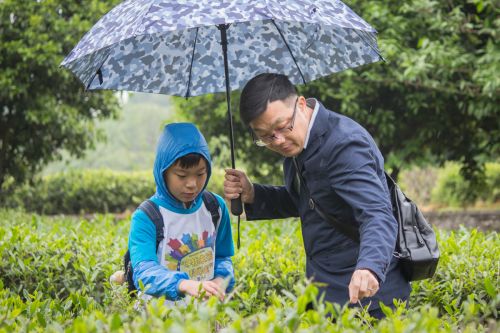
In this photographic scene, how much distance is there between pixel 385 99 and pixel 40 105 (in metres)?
4.67

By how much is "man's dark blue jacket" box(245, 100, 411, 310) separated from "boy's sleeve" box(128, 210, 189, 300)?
589 mm

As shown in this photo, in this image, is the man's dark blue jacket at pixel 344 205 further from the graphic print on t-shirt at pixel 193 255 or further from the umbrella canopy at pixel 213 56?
the umbrella canopy at pixel 213 56

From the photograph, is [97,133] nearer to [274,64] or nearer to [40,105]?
[40,105]

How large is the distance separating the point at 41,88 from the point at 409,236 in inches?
301

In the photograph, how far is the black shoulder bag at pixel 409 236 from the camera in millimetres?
2793

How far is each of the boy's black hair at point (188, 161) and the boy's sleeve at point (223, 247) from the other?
31 centimetres

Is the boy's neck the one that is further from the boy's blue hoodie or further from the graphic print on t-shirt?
the graphic print on t-shirt

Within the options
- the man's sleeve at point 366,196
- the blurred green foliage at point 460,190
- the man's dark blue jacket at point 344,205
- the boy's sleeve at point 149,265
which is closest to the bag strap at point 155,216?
the boy's sleeve at point 149,265

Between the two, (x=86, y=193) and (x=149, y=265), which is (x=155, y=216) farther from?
(x=86, y=193)

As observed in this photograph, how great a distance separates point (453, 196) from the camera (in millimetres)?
16938

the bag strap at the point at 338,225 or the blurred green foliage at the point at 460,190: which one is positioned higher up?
the bag strap at the point at 338,225

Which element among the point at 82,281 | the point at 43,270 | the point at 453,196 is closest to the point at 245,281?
the point at 82,281

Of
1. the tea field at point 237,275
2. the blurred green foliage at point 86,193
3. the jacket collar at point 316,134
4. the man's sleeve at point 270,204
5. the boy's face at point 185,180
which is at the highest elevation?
the jacket collar at point 316,134

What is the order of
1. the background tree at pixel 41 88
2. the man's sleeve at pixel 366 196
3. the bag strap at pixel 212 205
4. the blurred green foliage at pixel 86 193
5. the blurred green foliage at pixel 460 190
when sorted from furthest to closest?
the blurred green foliage at pixel 460 190 < the blurred green foliage at pixel 86 193 < the background tree at pixel 41 88 < the bag strap at pixel 212 205 < the man's sleeve at pixel 366 196
